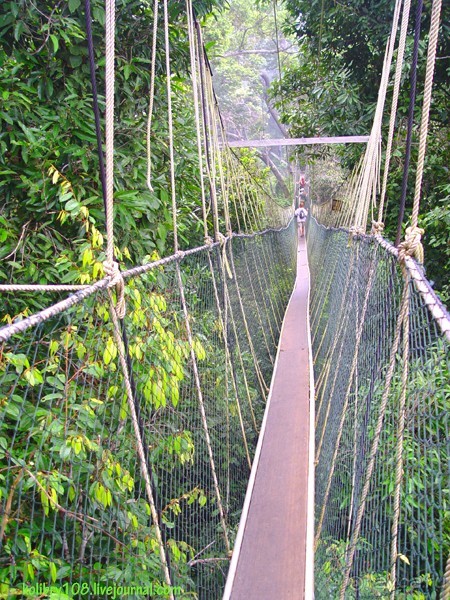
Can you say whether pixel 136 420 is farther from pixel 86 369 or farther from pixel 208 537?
pixel 208 537

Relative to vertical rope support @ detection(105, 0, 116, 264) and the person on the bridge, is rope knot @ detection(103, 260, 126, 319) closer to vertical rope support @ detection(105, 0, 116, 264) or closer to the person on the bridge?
vertical rope support @ detection(105, 0, 116, 264)

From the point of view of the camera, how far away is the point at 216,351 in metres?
2.30

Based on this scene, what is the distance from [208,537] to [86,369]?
3.41 ft

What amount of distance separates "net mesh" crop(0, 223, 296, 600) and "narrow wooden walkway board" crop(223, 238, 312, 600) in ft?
0.31

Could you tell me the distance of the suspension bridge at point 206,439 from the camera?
0.97m

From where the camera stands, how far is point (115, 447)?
1306 millimetres

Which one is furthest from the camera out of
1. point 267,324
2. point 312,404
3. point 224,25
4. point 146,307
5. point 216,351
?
point 224,25

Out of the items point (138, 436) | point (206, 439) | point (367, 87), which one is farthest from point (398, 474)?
point (367, 87)

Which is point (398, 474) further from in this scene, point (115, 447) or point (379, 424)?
point (115, 447)

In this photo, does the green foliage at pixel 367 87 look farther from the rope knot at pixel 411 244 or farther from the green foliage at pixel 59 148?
the rope knot at pixel 411 244

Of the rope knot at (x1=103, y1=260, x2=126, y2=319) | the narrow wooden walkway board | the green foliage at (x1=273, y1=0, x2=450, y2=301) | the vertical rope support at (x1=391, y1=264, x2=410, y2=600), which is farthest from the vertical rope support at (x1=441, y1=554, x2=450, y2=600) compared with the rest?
the green foliage at (x1=273, y1=0, x2=450, y2=301)

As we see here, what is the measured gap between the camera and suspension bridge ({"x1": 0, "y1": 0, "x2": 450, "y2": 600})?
970 mm

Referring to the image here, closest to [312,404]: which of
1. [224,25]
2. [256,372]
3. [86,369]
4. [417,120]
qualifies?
[256,372]

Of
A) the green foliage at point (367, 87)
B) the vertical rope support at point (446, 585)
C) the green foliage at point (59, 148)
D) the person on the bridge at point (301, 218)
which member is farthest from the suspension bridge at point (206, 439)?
the person on the bridge at point (301, 218)
